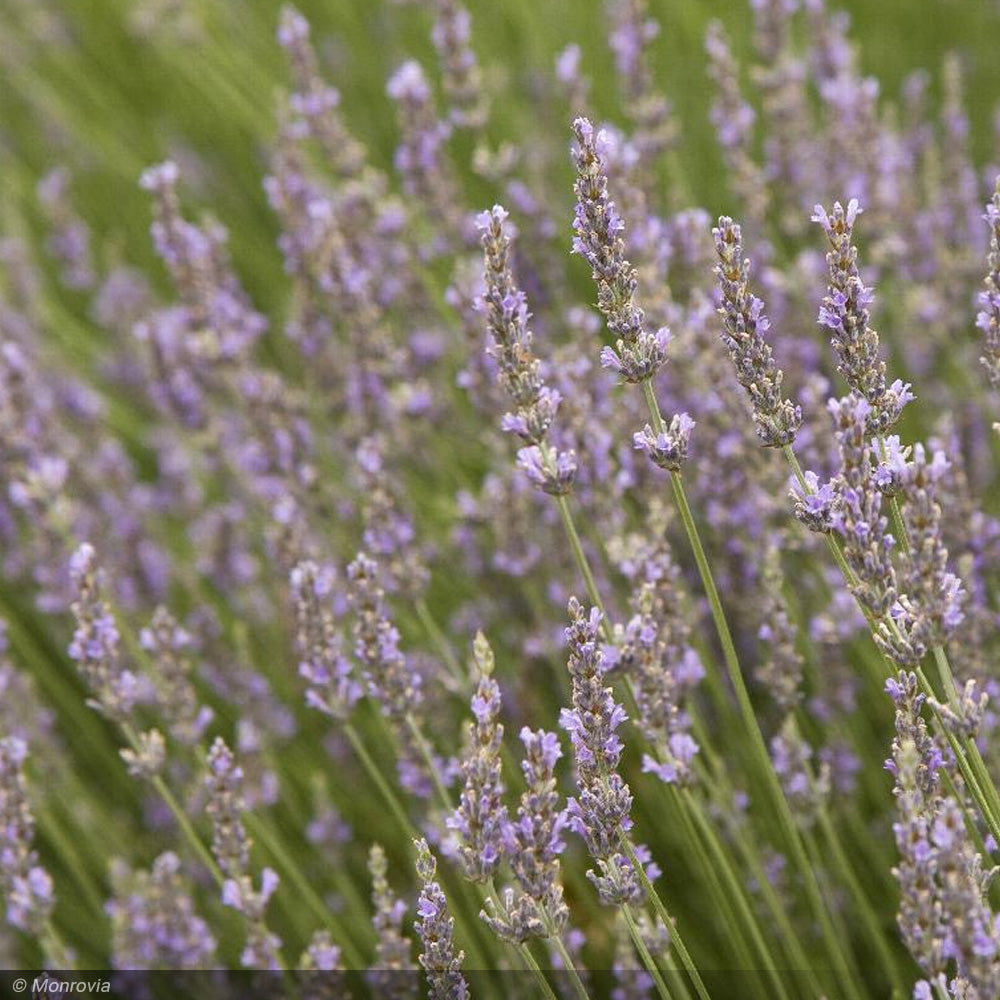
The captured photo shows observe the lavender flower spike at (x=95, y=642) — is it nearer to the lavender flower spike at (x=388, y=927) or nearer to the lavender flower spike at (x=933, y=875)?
the lavender flower spike at (x=388, y=927)

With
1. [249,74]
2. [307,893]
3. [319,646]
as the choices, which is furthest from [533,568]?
[249,74]

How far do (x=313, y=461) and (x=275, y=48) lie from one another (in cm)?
240

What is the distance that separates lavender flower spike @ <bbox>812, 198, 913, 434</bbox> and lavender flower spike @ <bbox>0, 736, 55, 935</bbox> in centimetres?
138

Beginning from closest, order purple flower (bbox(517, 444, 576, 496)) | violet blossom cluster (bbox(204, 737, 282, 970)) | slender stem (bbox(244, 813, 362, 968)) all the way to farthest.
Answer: purple flower (bbox(517, 444, 576, 496)), violet blossom cluster (bbox(204, 737, 282, 970)), slender stem (bbox(244, 813, 362, 968))

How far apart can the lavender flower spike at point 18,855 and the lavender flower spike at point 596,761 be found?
0.94 m

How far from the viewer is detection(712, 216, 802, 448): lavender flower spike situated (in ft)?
5.26

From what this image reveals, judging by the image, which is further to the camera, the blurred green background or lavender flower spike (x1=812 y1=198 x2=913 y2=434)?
the blurred green background

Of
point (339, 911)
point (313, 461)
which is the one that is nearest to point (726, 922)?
point (339, 911)

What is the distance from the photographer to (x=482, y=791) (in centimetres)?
165

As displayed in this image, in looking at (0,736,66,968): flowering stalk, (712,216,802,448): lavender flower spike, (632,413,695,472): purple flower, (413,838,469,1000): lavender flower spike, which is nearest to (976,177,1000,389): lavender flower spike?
(712,216,802,448): lavender flower spike

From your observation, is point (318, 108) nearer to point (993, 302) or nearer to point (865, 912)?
point (993, 302)

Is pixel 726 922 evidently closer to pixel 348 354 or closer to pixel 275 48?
pixel 348 354

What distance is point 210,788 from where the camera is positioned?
2031mm

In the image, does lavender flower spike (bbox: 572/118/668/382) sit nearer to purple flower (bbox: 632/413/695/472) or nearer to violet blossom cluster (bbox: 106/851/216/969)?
purple flower (bbox: 632/413/695/472)
